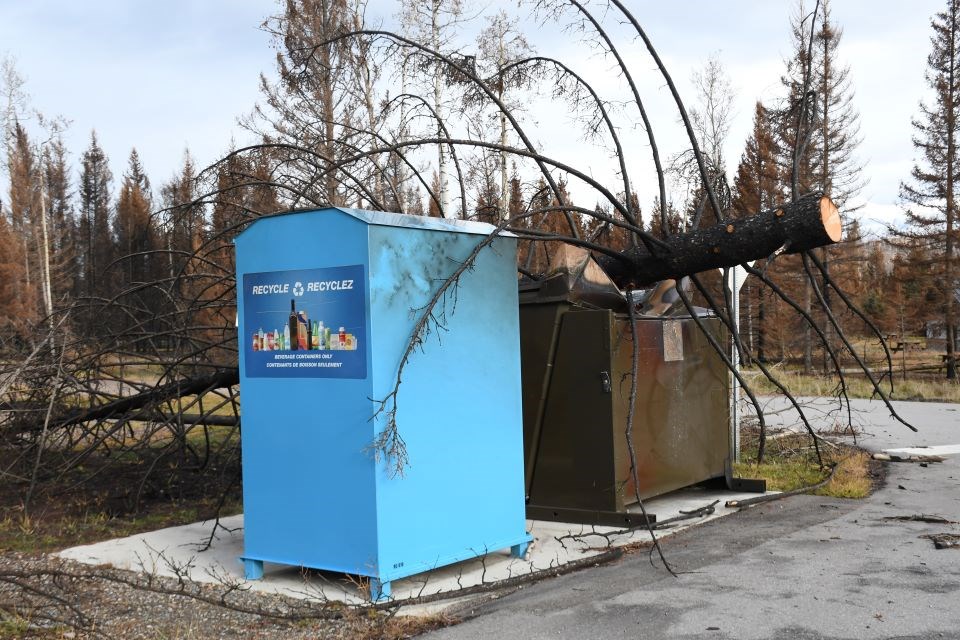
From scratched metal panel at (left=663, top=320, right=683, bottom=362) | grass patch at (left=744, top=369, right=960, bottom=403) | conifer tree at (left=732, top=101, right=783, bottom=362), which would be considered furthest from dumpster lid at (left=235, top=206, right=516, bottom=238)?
conifer tree at (left=732, top=101, right=783, bottom=362)

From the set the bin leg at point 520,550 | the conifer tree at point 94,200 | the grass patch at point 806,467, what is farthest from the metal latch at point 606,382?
the conifer tree at point 94,200

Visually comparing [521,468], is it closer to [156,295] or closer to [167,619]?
[167,619]

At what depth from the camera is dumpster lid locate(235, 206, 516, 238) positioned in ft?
16.8

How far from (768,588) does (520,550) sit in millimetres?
1624

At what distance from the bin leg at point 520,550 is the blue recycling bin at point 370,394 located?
0.49 feet

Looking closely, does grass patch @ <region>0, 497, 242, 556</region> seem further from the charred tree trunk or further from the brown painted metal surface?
the charred tree trunk

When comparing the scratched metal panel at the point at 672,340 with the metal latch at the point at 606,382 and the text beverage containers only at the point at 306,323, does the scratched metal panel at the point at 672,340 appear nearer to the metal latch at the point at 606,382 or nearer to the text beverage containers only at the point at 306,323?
the metal latch at the point at 606,382

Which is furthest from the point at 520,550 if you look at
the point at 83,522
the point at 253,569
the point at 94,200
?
the point at 94,200

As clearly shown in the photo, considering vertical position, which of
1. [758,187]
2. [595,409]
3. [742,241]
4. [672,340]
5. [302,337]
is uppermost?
[758,187]

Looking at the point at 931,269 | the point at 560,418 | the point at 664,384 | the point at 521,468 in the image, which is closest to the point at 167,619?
the point at 521,468

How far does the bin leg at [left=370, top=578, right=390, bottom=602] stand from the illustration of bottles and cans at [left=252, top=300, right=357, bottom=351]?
Answer: 50.3 inches

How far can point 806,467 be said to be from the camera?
9258 mm

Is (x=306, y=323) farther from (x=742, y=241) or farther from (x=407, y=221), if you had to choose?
(x=742, y=241)

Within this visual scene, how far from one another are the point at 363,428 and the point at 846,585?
2.78m
